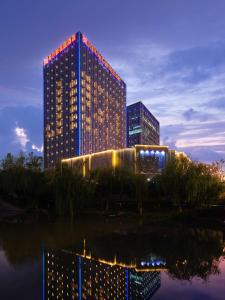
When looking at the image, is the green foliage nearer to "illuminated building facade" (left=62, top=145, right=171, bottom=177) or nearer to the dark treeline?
the dark treeline

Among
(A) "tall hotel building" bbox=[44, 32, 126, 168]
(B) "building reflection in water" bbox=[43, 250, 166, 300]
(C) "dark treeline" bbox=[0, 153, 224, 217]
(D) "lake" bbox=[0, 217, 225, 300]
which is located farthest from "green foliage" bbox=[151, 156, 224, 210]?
(A) "tall hotel building" bbox=[44, 32, 126, 168]

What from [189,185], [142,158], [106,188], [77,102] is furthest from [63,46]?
[189,185]

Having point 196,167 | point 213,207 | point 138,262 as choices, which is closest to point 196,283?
point 138,262

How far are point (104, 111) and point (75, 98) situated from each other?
1821cm

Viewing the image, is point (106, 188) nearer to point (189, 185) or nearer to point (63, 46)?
point (189, 185)

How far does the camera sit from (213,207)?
40844 millimetres

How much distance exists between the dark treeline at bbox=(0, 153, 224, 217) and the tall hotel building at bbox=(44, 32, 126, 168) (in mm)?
65418

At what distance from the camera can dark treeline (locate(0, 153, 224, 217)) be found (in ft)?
127

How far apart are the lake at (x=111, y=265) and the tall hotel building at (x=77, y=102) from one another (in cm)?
9525

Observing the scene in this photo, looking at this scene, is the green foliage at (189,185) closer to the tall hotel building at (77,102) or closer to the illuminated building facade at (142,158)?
the illuminated building facade at (142,158)

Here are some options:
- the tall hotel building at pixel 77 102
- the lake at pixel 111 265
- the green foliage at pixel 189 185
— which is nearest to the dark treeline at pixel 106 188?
the green foliage at pixel 189 185

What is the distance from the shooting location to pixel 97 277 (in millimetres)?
14805

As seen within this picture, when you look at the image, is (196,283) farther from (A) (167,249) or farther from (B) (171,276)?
(A) (167,249)

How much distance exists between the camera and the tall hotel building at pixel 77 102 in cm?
12356
